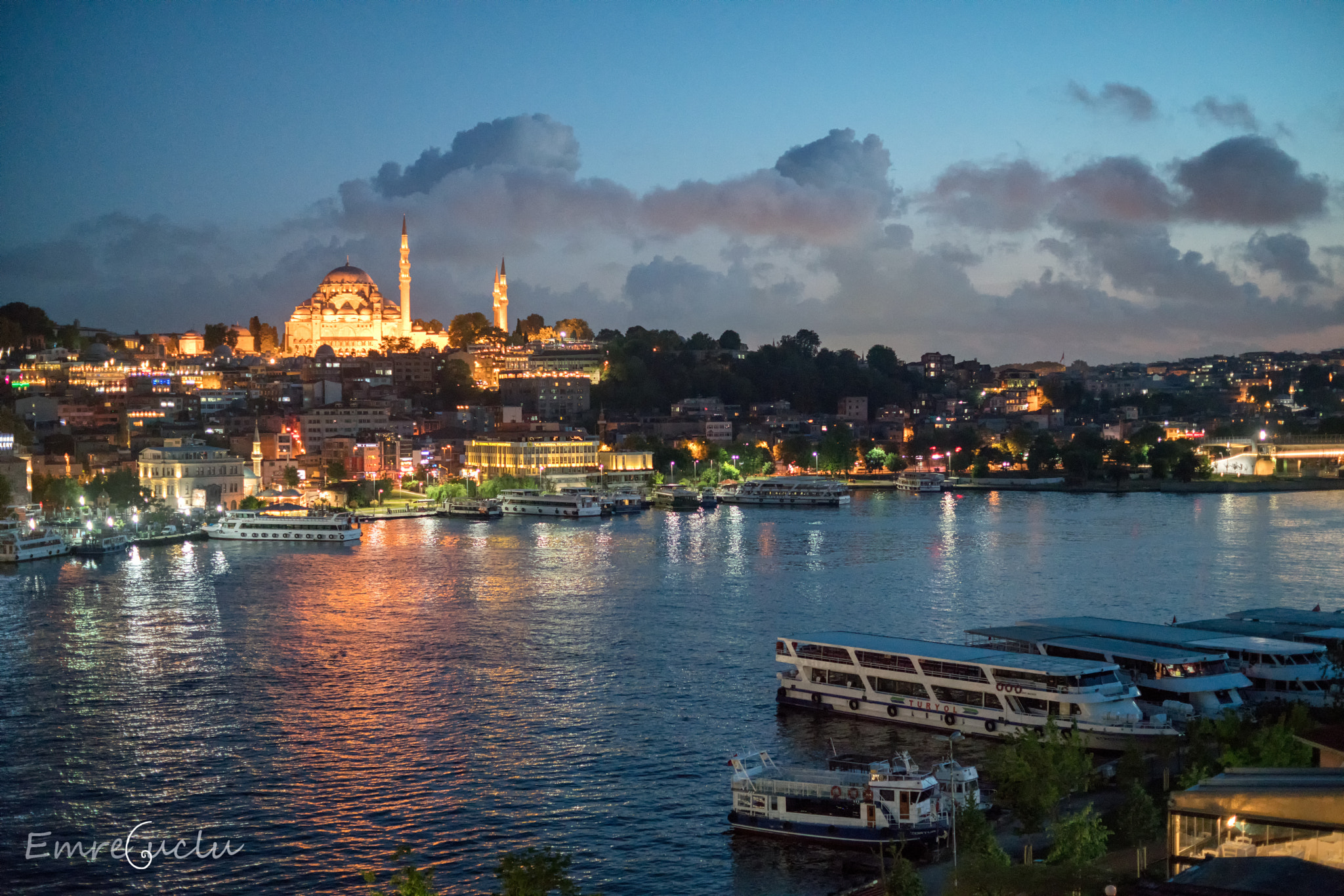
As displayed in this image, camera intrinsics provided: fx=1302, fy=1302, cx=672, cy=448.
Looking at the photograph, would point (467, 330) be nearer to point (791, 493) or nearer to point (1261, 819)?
point (791, 493)

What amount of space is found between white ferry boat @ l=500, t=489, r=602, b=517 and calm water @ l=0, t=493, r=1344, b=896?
279 inches

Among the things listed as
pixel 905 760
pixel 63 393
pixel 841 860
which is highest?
pixel 63 393

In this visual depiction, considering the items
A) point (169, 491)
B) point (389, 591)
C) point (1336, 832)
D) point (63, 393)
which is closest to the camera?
point (1336, 832)

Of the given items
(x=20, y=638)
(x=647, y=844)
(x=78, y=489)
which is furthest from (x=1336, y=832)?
(x=78, y=489)

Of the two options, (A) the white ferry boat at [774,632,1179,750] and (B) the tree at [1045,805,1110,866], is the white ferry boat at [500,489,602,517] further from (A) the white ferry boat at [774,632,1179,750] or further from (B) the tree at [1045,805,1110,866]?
(B) the tree at [1045,805,1110,866]

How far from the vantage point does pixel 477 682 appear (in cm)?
1068

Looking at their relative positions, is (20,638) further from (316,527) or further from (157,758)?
(316,527)

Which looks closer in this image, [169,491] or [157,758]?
[157,758]

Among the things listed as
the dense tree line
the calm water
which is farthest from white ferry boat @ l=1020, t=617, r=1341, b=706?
the dense tree line

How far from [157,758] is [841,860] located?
461cm

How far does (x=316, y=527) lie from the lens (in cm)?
2272

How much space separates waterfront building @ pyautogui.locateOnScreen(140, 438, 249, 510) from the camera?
91.3ft

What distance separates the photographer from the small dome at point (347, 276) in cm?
5650

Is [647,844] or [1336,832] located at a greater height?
[1336,832]
